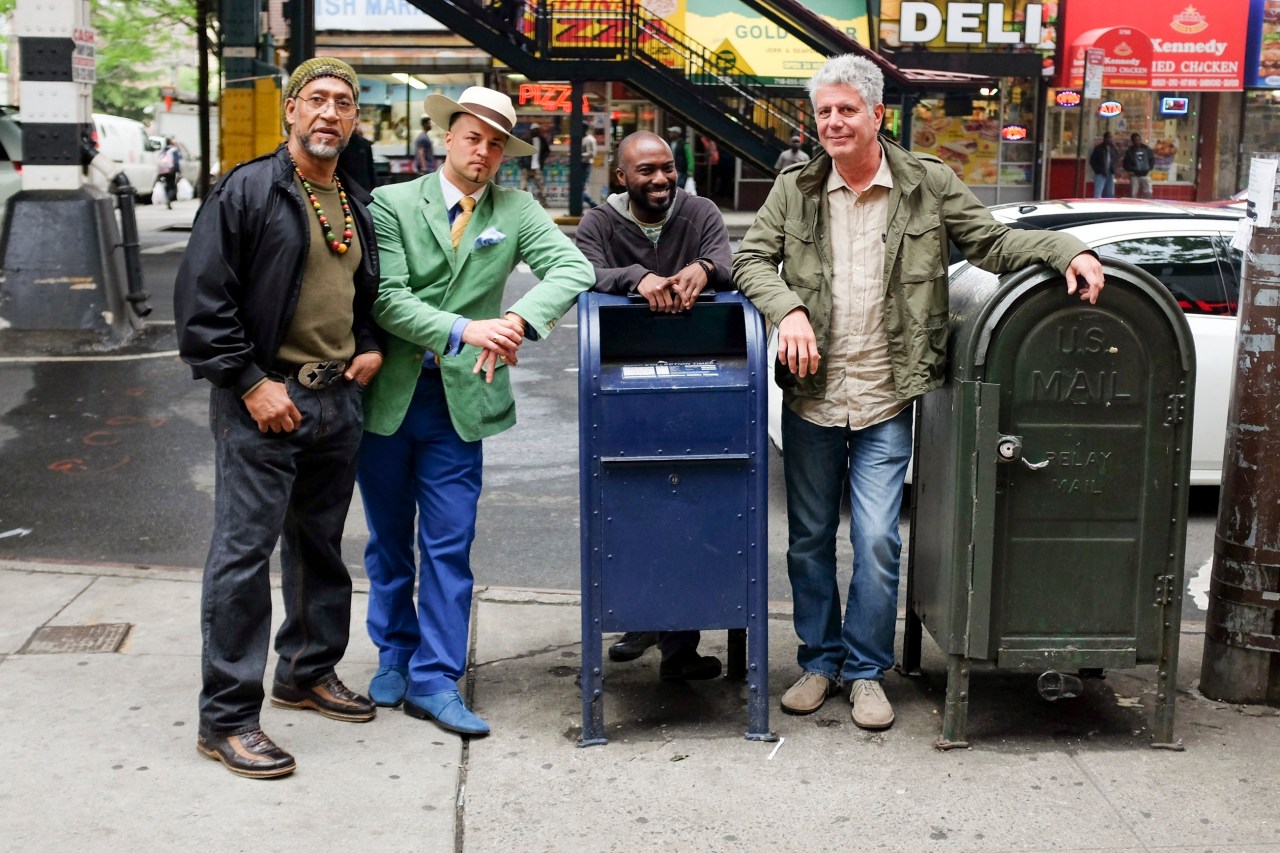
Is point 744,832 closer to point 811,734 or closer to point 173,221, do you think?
point 811,734

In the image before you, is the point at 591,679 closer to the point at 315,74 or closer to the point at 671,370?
the point at 671,370

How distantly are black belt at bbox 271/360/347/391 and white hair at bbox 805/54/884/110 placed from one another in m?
1.65

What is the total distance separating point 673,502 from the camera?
14.1ft

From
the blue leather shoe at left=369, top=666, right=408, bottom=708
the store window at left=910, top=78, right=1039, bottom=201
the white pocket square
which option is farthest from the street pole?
the store window at left=910, top=78, right=1039, bottom=201

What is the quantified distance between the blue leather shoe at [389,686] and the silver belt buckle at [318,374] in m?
1.07

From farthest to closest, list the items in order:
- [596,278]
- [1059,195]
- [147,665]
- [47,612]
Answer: [1059,195] < [47,612] < [147,665] < [596,278]

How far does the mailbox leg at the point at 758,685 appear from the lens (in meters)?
4.32

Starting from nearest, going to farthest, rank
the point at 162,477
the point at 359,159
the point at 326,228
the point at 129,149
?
the point at 326,228, the point at 162,477, the point at 359,159, the point at 129,149

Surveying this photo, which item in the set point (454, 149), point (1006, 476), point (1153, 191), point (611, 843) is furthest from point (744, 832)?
point (1153, 191)

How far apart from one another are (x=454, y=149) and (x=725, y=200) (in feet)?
86.5

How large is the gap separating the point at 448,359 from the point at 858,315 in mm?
1269

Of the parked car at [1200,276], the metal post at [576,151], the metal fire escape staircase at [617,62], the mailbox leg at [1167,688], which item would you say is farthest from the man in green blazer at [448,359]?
the metal post at [576,151]

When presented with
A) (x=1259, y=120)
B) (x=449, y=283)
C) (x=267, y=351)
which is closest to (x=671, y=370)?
(x=449, y=283)

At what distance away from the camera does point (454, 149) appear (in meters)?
4.39
